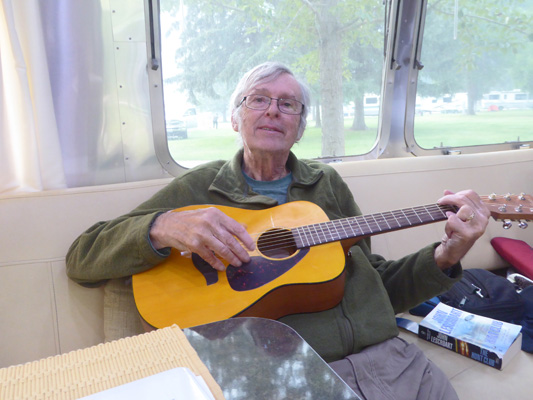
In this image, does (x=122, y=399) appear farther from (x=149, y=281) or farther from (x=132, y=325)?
(x=132, y=325)

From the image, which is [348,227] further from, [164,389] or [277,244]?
[164,389]

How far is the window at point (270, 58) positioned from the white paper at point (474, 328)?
1.13 meters

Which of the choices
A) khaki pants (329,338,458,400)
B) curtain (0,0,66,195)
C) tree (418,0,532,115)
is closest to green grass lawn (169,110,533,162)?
tree (418,0,532,115)

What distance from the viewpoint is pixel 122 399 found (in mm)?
696

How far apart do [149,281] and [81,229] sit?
1.62 ft

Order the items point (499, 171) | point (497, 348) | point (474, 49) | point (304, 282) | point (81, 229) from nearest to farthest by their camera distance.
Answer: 1. point (304, 282)
2. point (497, 348)
3. point (81, 229)
4. point (499, 171)
5. point (474, 49)

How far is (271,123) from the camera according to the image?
1.98 metres

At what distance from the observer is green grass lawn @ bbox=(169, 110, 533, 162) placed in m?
2.66

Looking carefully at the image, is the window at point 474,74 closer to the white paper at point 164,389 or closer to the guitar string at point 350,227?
the guitar string at point 350,227

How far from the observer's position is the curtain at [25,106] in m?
1.88

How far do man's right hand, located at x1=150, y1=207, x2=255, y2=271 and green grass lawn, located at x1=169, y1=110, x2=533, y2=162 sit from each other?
3.60 feet

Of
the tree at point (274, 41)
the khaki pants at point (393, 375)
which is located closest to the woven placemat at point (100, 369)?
→ the khaki pants at point (393, 375)

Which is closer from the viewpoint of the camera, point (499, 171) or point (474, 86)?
point (499, 171)

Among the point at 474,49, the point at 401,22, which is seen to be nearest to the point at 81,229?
the point at 401,22
